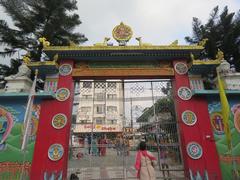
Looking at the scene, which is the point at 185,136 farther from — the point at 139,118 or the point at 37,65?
the point at 37,65

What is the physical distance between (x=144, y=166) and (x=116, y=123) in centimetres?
330

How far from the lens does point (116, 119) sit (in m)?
7.53

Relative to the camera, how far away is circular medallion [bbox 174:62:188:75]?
7.59m

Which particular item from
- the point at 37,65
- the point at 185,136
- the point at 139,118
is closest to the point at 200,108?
the point at 185,136

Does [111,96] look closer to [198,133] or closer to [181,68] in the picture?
[181,68]

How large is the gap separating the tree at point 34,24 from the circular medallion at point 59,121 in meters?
7.75

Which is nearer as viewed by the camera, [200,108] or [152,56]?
[200,108]

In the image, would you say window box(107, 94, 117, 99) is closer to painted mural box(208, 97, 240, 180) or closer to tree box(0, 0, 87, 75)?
painted mural box(208, 97, 240, 180)

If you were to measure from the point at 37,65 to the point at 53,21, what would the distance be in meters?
8.28

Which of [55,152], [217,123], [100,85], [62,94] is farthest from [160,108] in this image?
[55,152]

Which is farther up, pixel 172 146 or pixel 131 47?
pixel 131 47

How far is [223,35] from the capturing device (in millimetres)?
14484

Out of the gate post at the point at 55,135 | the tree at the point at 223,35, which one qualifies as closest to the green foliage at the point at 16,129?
the gate post at the point at 55,135

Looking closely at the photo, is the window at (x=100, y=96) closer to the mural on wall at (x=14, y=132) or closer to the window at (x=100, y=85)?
the window at (x=100, y=85)
